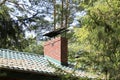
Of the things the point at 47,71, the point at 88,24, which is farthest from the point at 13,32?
the point at 88,24

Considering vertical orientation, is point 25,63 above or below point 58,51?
above

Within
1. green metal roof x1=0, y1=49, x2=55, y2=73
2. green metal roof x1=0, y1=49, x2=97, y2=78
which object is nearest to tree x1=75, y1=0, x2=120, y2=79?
green metal roof x1=0, y1=49, x2=97, y2=78

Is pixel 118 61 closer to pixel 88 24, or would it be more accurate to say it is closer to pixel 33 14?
pixel 88 24

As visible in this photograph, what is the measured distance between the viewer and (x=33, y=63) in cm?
1220

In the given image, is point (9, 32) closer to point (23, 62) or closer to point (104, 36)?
point (23, 62)

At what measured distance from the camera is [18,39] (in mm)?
18844

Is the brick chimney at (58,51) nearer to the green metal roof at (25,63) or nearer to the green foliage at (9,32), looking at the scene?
the green metal roof at (25,63)

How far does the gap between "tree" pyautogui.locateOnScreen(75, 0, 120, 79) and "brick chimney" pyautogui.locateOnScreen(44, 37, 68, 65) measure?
7162 millimetres

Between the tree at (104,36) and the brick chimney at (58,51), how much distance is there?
23.5 ft

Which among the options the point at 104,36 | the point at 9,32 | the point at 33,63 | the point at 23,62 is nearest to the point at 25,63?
the point at 23,62

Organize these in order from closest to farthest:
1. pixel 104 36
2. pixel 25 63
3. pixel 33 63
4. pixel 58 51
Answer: pixel 104 36, pixel 25 63, pixel 33 63, pixel 58 51

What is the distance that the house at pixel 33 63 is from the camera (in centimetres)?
1058

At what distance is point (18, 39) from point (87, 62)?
12190 mm

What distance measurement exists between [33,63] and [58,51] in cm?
278
